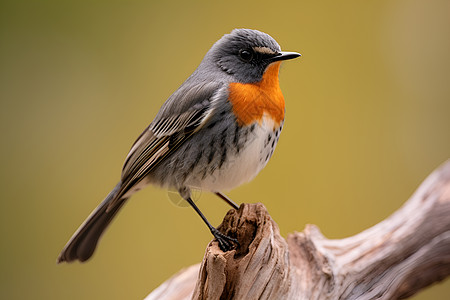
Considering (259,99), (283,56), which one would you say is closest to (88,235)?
(259,99)

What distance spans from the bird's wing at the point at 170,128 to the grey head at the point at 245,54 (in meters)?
0.16

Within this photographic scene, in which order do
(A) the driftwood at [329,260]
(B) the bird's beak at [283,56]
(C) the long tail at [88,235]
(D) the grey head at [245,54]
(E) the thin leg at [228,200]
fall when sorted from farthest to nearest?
(E) the thin leg at [228,200], (C) the long tail at [88,235], (D) the grey head at [245,54], (B) the bird's beak at [283,56], (A) the driftwood at [329,260]

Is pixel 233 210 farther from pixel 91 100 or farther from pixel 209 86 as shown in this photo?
pixel 91 100

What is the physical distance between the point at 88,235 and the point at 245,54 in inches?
57.3

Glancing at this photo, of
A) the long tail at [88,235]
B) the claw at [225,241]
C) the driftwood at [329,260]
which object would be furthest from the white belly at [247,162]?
the long tail at [88,235]

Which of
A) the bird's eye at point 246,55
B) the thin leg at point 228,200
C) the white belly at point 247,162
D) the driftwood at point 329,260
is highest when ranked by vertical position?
the bird's eye at point 246,55

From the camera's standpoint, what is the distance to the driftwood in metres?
2.59

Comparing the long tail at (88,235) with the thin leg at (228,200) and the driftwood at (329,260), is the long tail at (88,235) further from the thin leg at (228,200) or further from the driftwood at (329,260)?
the thin leg at (228,200)

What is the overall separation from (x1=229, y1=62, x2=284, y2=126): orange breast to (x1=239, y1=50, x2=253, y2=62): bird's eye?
0.12 meters

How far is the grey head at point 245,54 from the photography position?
116 inches

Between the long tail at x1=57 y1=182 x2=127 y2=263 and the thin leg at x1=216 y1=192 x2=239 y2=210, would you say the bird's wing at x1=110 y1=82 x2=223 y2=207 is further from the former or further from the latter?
the thin leg at x1=216 y1=192 x2=239 y2=210

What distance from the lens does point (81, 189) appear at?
4.43 meters

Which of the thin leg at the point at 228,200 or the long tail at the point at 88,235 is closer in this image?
the long tail at the point at 88,235

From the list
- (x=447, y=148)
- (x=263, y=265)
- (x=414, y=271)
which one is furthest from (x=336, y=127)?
(x=263, y=265)
